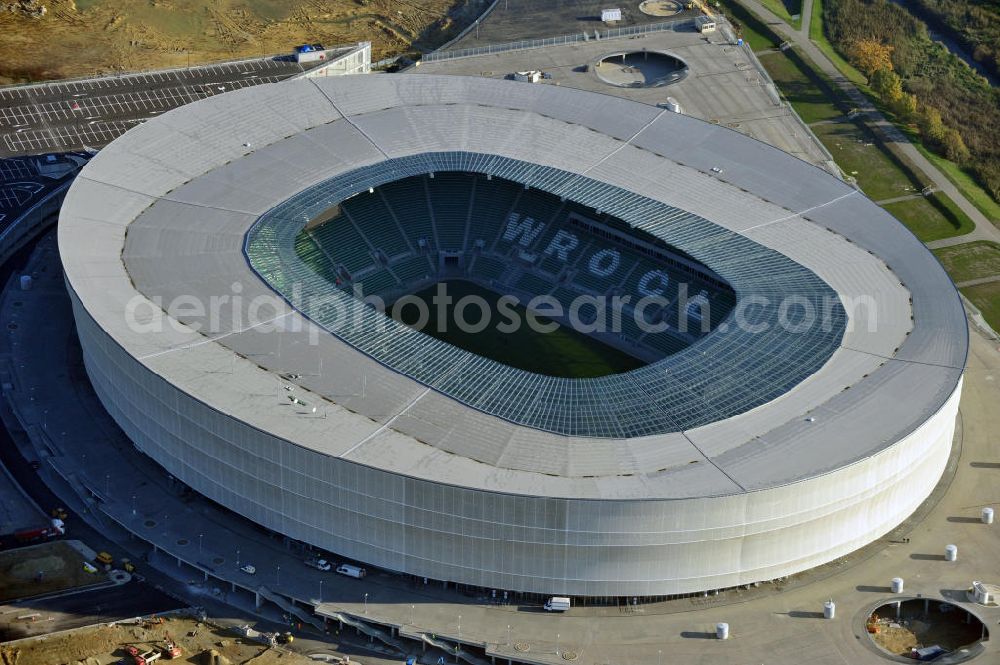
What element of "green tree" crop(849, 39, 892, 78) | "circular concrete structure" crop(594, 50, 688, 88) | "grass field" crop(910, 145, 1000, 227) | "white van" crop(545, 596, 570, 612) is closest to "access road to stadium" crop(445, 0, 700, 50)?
"circular concrete structure" crop(594, 50, 688, 88)

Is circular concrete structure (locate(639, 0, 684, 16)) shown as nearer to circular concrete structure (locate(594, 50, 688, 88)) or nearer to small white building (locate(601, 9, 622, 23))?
small white building (locate(601, 9, 622, 23))

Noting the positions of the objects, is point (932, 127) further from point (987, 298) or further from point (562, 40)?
point (562, 40)

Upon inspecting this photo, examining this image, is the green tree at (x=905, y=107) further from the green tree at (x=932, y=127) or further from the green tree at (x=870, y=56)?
the green tree at (x=870, y=56)

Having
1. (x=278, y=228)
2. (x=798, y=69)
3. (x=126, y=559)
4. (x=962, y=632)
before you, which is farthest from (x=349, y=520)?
(x=798, y=69)

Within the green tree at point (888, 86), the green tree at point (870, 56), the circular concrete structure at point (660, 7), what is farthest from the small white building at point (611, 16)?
the green tree at point (888, 86)

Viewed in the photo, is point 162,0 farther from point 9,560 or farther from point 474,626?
point 474,626

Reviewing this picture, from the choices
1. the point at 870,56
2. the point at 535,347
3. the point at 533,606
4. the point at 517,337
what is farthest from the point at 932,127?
the point at 533,606

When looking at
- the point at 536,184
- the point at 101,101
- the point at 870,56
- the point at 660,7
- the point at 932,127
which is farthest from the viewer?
the point at 660,7
